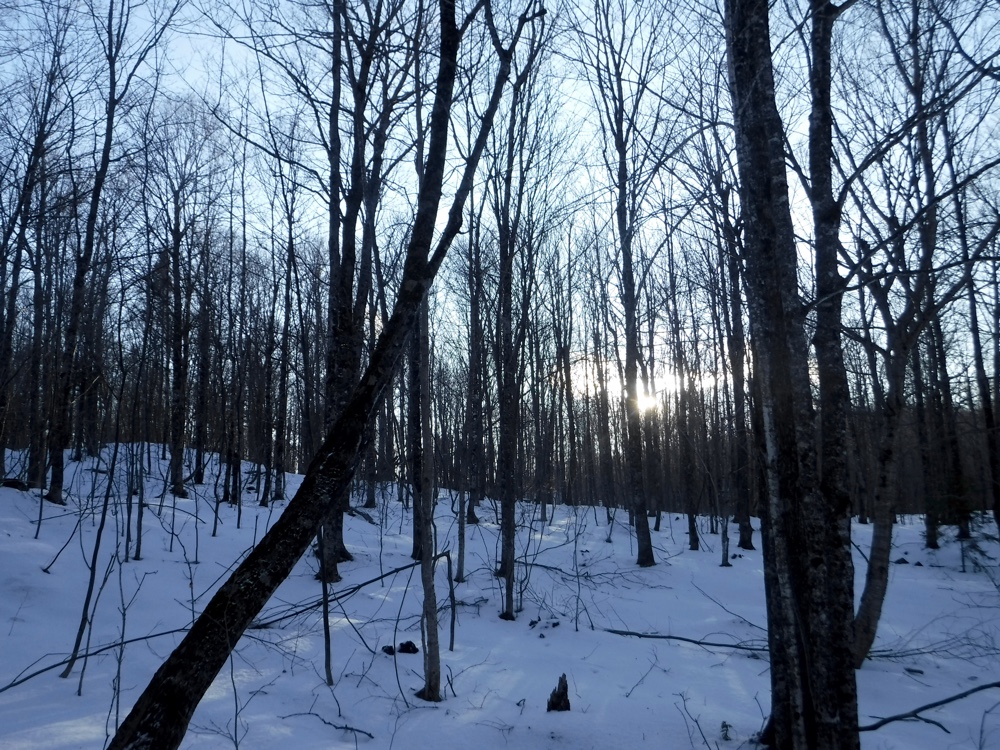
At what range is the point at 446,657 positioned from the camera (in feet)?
24.1

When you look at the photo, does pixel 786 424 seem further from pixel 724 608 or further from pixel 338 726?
A: pixel 724 608

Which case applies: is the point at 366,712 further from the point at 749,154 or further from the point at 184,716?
the point at 749,154

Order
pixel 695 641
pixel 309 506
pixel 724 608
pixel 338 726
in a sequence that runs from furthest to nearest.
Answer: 1. pixel 724 608
2. pixel 695 641
3. pixel 338 726
4. pixel 309 506

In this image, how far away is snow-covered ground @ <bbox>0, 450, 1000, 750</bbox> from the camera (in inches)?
212

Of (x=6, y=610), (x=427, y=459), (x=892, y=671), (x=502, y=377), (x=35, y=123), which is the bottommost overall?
(x=892, y=671)

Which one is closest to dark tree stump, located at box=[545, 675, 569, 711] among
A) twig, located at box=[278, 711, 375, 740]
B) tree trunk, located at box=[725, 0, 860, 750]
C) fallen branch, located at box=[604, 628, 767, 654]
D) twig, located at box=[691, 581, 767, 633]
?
twig, located at box=[278, 711, 375, 740]

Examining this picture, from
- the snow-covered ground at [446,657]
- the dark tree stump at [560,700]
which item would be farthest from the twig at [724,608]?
the dark tree stump at [560,700]

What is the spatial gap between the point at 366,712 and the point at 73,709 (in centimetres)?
231

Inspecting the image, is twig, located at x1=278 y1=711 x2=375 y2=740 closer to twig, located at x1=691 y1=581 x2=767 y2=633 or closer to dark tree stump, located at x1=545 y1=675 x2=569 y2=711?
dark tree stump, located at x1=545 y1=675 x2=569 y2=711

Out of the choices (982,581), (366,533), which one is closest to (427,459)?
(366,533)

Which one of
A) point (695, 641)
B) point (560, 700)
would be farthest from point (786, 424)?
point (695, 641)

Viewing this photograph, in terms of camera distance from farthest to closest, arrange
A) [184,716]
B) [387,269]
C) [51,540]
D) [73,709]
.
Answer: [387,269], [51,540], [73,709], [184,716]

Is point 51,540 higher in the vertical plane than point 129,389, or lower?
lower

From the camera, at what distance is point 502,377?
1071 cm
